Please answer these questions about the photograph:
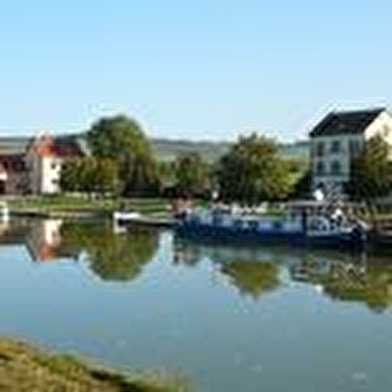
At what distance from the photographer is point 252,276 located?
1481 inches

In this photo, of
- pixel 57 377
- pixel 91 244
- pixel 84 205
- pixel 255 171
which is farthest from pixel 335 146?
pixel 57 377

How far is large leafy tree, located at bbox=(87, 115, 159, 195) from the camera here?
95.3 meters

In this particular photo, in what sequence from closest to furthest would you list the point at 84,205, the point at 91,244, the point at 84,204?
1. the point at 91,244
2. the point at 84,205
3. the point at 84,204

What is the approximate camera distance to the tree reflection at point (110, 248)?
3991 cm

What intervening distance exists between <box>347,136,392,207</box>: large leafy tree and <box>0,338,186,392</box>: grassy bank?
5490 centimetres

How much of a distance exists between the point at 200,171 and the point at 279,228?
110ft

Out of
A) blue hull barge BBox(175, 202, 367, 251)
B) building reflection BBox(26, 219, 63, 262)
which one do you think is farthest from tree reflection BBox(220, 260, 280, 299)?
building reflection BBox(26, 219, 63, 262)

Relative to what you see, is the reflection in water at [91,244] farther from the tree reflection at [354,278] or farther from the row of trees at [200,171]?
the row of trees at [200,171]

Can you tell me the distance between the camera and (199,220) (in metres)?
60.1

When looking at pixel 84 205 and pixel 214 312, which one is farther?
pixel 84 205

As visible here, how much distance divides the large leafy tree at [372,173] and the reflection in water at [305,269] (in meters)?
20.0

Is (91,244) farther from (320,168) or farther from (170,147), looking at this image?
(170,147)

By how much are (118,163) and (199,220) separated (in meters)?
40.2

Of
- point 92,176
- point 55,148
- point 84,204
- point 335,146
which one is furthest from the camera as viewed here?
point 55,148
